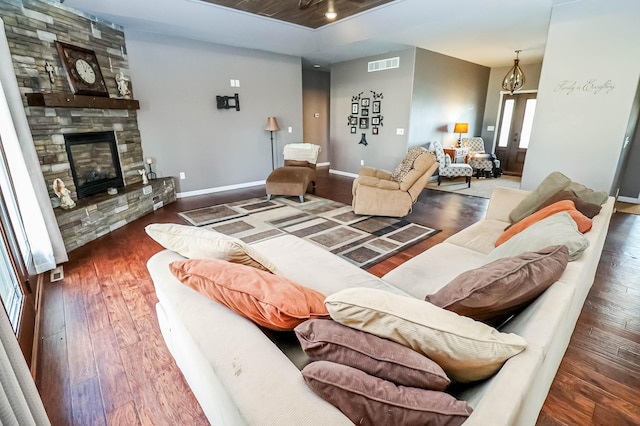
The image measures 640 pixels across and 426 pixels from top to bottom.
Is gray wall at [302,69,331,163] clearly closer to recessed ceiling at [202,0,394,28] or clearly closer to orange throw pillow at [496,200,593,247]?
recessed ceiling at [202,0,394,28]

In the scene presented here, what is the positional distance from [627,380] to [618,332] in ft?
1.58

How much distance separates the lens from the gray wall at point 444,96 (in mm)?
5875

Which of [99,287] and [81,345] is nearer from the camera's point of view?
[81,345]

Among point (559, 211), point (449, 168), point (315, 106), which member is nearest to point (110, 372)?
point (559, 211)

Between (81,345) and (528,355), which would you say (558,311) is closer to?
(528,355)

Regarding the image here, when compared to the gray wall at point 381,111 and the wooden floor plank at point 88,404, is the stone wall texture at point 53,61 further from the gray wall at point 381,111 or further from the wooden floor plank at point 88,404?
the gray wall at point 381,111

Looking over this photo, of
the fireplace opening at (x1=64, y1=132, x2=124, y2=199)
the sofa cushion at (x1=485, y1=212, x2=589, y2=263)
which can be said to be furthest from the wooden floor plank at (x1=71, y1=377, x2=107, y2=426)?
the fireplace opening at (x1=64, y1=132, x2=124, y2=199)

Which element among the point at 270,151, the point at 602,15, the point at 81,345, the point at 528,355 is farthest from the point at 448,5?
the point at 81,345

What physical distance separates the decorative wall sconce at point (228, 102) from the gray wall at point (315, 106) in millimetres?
2467

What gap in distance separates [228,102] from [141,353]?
15.4 ft

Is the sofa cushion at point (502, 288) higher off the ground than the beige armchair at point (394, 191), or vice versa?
the sofa cushion at point (502, 288)

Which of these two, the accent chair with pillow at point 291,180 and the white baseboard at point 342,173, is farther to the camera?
the white baseboard at point 342,173

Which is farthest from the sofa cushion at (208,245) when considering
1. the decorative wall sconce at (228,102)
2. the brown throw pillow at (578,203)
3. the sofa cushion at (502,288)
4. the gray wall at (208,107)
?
the decorative wall sconce at (228,102)

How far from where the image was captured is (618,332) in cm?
200
